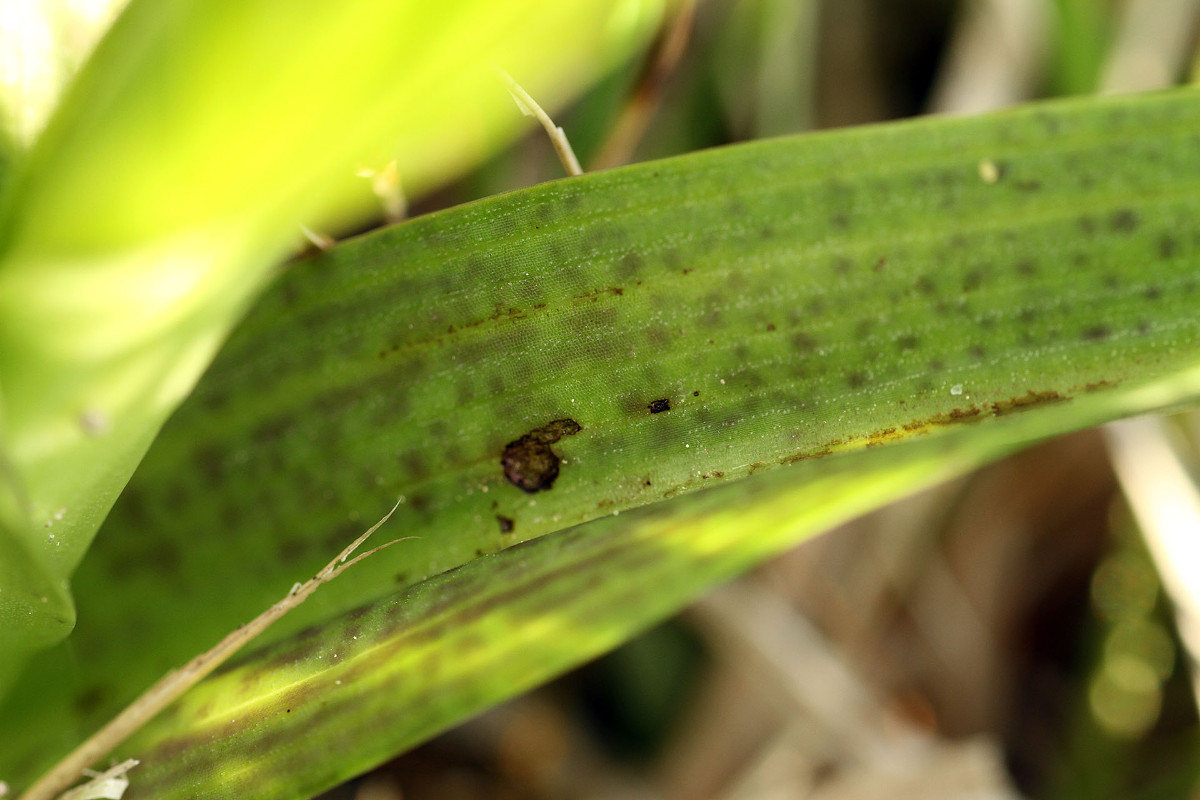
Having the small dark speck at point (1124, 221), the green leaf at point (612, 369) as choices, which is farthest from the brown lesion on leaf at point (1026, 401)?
the small dark speck at point (1124, 221)

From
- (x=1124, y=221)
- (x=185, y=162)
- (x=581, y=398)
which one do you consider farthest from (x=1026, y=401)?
(x=185, y=162)

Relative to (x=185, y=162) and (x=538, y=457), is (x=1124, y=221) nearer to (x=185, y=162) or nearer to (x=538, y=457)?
(x=538, y=457)

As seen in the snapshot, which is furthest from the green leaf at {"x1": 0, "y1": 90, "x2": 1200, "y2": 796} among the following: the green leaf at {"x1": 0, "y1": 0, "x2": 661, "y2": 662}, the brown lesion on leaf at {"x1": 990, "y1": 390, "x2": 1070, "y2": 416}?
the green leaf at {"x1": 0, "y1": 0, "x2": 661, "y2": 662}

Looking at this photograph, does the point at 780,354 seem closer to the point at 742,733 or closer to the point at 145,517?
the point at 145,517

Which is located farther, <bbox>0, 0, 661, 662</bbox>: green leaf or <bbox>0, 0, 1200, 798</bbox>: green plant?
<bbox>0, 0, 1200, 798</bbox>: green plant

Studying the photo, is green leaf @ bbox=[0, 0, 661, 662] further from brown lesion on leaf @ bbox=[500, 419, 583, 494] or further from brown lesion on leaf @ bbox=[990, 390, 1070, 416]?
brown lesion on leaf @ bbox=[990, 390, 1070, 416]

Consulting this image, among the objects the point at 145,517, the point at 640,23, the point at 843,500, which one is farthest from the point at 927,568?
the point at 145,517
